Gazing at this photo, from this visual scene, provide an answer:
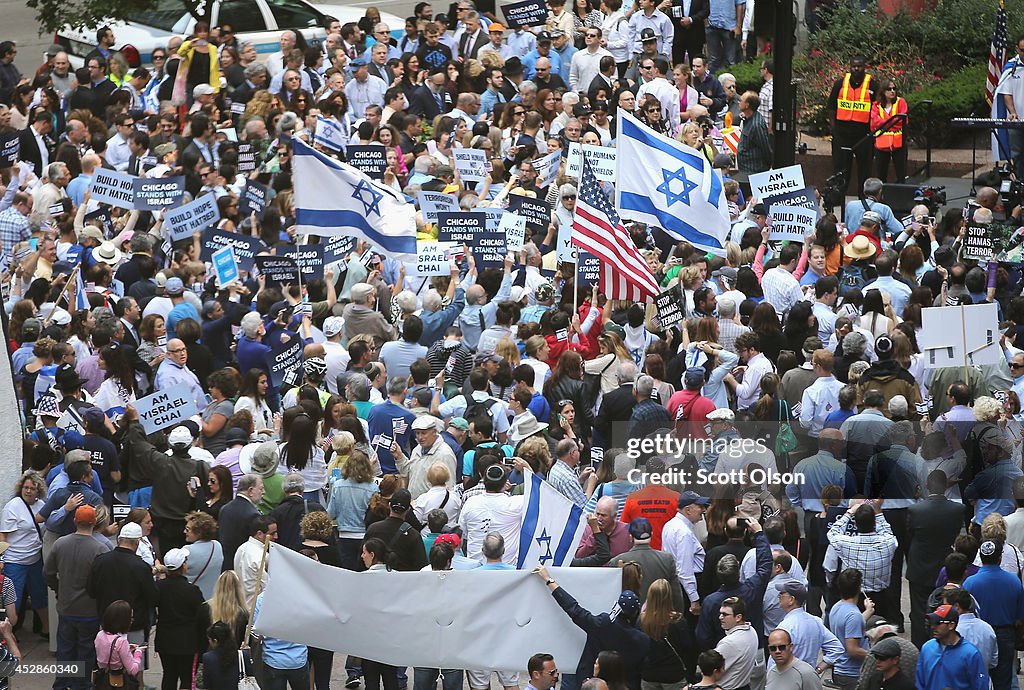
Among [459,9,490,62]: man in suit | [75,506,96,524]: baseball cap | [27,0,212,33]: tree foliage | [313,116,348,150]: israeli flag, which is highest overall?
[27,0,212,33]: tree foliage

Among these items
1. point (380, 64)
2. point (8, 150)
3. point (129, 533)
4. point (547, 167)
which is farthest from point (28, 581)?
point (380, 64)

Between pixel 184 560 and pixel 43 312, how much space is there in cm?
529

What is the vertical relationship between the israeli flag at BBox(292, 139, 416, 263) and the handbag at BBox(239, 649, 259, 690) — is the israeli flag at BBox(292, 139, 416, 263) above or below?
above

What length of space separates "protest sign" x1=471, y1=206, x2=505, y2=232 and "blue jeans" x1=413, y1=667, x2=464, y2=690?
6.13 metres

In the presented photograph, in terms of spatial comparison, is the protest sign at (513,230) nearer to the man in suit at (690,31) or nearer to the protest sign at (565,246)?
the protest sign at (565,246)

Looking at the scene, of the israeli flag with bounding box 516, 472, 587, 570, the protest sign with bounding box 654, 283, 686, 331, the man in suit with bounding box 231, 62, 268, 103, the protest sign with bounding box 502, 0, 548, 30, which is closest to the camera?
the israeli flag with bounding box 516, 472, 587, 570

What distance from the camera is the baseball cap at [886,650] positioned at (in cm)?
1036

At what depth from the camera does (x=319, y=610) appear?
422 inches

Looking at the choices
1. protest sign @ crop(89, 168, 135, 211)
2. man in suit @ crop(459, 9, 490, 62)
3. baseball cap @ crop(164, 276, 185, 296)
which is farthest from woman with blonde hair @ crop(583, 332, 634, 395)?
man in suit @ crop(459, 9, 490, 62)

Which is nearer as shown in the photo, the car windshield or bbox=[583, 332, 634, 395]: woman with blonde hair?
bbox=[583, 332, 634, 395]: woman with blonde hair

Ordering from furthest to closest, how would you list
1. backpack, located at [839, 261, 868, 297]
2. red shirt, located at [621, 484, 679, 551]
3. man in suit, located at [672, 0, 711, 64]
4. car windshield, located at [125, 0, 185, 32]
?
man in suit, located at [672, 0, 711, 64]
car windshield, located at [125, 0, 185, 32]
backpack, located at [839, 261, 868, 297]
red shirt, located at [621, 484, 679, 551]

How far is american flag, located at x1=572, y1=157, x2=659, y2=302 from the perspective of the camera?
→ 15242 mm

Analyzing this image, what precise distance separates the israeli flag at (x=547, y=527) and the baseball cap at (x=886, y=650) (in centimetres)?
215

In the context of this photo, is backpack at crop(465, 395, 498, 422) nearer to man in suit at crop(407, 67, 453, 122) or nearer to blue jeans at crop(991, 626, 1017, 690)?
blue jeans at crop(991, 626, 1017, 690)
